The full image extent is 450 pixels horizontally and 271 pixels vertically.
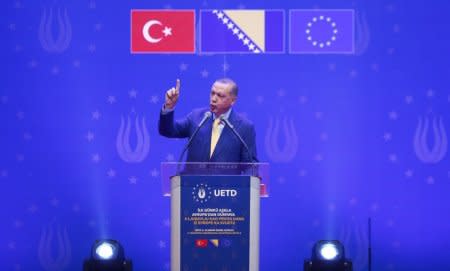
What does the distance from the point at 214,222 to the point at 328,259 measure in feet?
5.33

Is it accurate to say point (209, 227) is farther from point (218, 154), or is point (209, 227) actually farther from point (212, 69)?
point (212, 69)

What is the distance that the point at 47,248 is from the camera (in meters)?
5.39

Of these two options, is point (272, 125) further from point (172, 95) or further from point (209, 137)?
point (172, 95)

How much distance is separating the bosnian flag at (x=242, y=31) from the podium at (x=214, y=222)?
6.41 feet

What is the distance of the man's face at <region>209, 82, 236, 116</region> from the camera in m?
4.72

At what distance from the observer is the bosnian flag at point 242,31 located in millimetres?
5227

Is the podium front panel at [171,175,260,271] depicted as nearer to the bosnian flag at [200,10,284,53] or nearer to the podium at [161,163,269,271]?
the podium at [161,163,269,271]

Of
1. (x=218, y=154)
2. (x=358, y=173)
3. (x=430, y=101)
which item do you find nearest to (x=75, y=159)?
Result: (x=218, y=154)

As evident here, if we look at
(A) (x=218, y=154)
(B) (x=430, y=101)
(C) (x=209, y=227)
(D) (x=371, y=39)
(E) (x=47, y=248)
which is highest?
(D) (x=371, y=39)

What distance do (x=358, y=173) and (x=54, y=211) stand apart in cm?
216

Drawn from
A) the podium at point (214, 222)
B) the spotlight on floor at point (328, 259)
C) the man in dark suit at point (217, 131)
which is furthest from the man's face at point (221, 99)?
the podium at point (214, 222)

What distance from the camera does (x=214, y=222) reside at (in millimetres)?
3438

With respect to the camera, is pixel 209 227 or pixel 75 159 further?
pixel 75 159

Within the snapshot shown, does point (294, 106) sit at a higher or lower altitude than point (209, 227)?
higher
